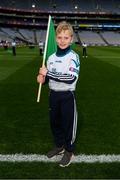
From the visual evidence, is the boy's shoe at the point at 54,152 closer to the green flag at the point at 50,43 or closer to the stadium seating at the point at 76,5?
the green flag at the point at 50,43

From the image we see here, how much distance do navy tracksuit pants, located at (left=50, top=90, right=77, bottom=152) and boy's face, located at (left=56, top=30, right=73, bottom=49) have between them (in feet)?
2.20

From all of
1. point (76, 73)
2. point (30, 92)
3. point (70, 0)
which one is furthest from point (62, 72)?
point (70, 0)

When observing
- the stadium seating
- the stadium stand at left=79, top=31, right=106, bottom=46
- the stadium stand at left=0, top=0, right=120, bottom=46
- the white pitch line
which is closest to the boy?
the white pitch line

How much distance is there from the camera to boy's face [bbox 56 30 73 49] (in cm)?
658

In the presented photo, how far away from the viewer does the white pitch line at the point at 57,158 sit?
6.96 meters

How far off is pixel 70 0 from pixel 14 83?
10115cm

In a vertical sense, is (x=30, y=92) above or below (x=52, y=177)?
below

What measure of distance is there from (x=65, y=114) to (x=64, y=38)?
1092 mm

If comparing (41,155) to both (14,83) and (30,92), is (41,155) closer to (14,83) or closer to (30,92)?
(30,92)

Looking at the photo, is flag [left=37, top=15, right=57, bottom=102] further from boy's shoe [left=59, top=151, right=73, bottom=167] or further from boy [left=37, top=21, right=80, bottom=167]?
boy's shoe [left=59, top=151, right=73, bottom=167]

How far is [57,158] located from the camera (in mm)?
7160

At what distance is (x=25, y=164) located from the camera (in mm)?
6738

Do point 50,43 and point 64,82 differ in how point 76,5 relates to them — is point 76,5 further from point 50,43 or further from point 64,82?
point 64,82

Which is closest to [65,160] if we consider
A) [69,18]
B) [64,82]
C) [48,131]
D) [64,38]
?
[64,82]
